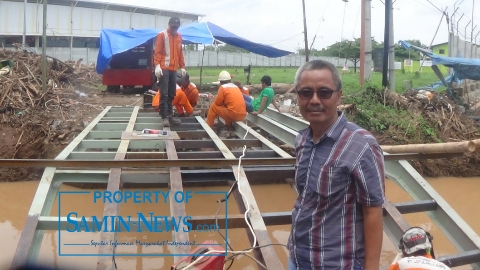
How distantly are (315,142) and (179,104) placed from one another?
5618 mm

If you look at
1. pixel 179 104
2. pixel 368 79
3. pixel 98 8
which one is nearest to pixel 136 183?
pixel 179 104

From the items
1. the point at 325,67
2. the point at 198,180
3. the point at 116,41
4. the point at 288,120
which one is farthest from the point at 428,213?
the point at 116,41

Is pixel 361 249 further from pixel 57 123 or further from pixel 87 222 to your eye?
pixel 57 123

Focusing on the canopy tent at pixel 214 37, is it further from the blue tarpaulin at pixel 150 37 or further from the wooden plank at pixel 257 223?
the wooden plank at pixel 257 223

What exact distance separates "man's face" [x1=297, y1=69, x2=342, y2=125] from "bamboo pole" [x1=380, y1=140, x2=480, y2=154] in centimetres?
163

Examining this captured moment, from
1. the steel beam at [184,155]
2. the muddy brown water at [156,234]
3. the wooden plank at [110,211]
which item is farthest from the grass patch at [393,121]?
the wooden plank at [110,211]

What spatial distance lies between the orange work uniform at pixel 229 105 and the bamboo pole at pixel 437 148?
10.7ft

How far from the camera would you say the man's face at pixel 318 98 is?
1814mm

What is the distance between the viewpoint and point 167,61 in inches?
242

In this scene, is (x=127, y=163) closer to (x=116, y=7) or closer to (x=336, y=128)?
(x=336, y=128)

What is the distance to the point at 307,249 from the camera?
6.15ft

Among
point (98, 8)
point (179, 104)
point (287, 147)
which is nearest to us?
point (287, 147)

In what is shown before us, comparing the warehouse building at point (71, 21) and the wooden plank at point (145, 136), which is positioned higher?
the warehouse building at point (71, 21)

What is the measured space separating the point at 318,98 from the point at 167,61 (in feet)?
15.1
